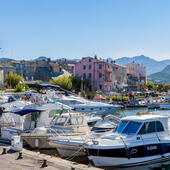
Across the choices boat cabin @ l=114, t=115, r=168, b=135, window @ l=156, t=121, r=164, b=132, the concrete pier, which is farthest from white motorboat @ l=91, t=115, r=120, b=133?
the concrete pier

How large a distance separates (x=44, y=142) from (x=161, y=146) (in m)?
7.83

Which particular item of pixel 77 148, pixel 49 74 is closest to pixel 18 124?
pixel 77 148

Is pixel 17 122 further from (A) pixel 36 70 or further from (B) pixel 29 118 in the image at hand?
(A) pixel 36 70

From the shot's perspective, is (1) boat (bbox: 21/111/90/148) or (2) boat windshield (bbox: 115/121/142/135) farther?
(1) boat (bbox: 21/111/90/148)

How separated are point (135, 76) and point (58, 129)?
10460 cm

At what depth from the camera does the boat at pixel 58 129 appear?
846 inches

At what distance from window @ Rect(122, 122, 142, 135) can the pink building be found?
6752 centimetres

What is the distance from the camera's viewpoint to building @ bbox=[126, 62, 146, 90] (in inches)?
4609

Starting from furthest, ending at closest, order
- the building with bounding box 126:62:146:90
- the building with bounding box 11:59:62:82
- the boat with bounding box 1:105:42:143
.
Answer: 1. the building with bounding box 126:62:146:90
2. the building with bounding box 11:59:62:82
3. the boat with bounding box 1:105:42:143

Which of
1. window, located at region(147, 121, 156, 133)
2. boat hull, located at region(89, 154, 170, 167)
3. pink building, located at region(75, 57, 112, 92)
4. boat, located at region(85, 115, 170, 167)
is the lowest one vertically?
boat hull, located at region(89, 154, 170, 167)

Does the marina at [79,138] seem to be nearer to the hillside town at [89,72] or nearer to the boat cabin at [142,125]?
the boat cabin at [142,125]

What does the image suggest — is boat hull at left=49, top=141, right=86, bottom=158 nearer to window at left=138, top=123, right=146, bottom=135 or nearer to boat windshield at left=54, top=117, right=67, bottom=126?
boat windshield at left=54, top=117, right=67, bottom=126

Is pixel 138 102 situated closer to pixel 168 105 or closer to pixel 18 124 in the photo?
pixel 168 105

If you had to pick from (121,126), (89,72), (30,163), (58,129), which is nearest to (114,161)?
(121,126)
